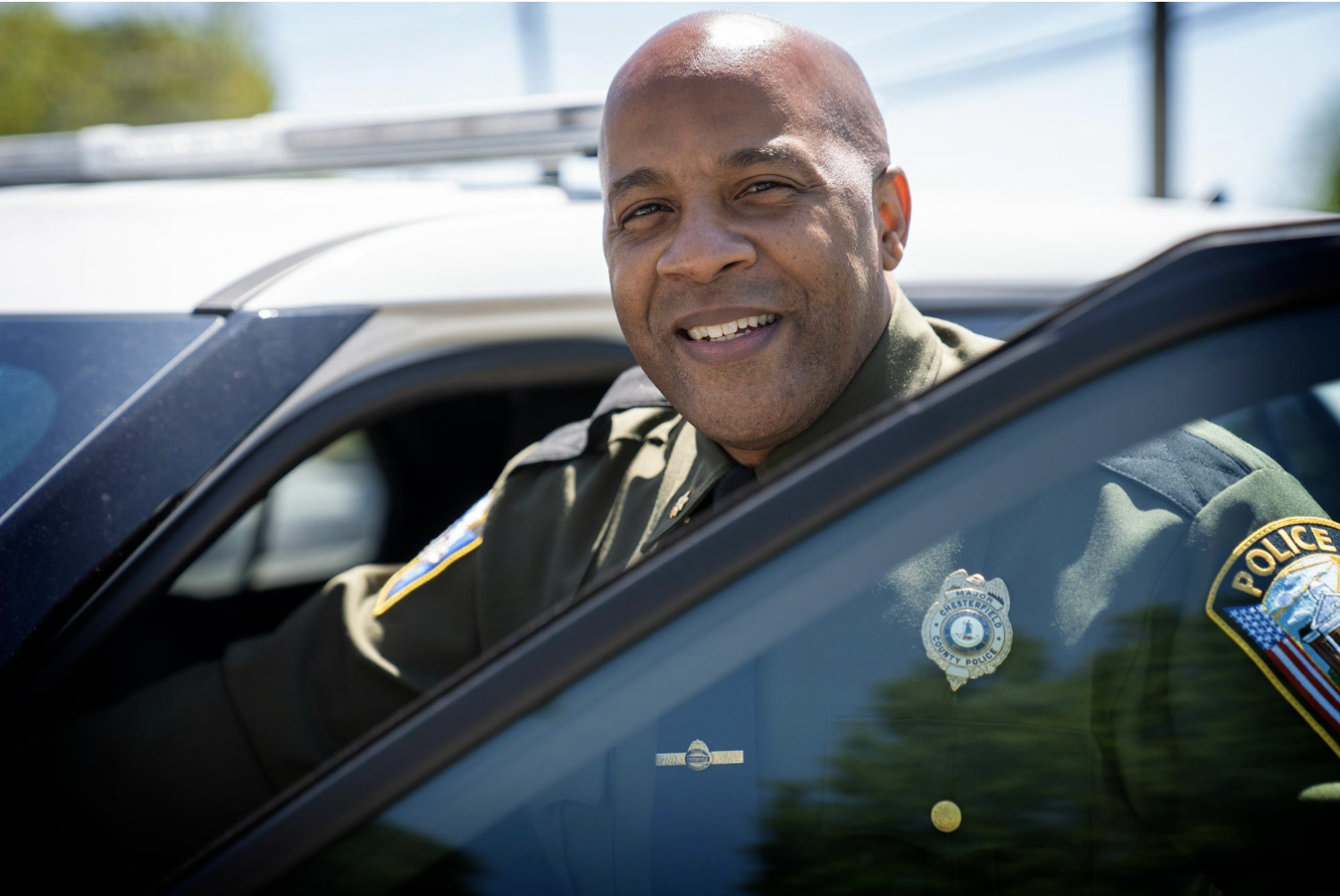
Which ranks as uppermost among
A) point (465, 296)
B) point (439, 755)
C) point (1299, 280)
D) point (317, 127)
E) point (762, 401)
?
point (317, 127)

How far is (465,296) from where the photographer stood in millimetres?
1659

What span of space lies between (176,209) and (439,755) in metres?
1.39

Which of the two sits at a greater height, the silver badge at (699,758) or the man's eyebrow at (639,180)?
the man's eyebrow at (639,180)

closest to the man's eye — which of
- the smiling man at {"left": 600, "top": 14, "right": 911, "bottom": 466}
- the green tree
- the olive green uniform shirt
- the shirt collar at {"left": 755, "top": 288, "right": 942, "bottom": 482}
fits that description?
the smiling man at {"left": 600, "top": 14, "right": 911, "bottom": 466}

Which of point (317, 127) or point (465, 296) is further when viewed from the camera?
point (317, 127)

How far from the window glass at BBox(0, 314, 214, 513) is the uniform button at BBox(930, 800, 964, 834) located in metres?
1.12

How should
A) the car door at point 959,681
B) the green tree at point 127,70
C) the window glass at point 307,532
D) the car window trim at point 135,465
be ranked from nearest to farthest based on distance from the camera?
the car door at point 959,681 → the car window trim at point 135,465 → the window glass at point 307,532 → the green tree at point 127,70

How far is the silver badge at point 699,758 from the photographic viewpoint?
843 mm

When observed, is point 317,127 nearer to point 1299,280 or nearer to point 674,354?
point 674,354

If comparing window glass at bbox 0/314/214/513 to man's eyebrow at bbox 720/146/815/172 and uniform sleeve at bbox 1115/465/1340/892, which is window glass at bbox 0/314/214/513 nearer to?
man's eyebrow at bbox 720/146/815/172

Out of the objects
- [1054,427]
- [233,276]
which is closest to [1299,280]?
[1054,427]

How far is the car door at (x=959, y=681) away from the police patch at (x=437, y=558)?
2.44 ft

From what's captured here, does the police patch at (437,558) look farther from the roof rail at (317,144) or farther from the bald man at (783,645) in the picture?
the roof rail at (317,144)

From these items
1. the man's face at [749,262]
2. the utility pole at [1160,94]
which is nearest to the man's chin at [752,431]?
the man's face at [749,262]
